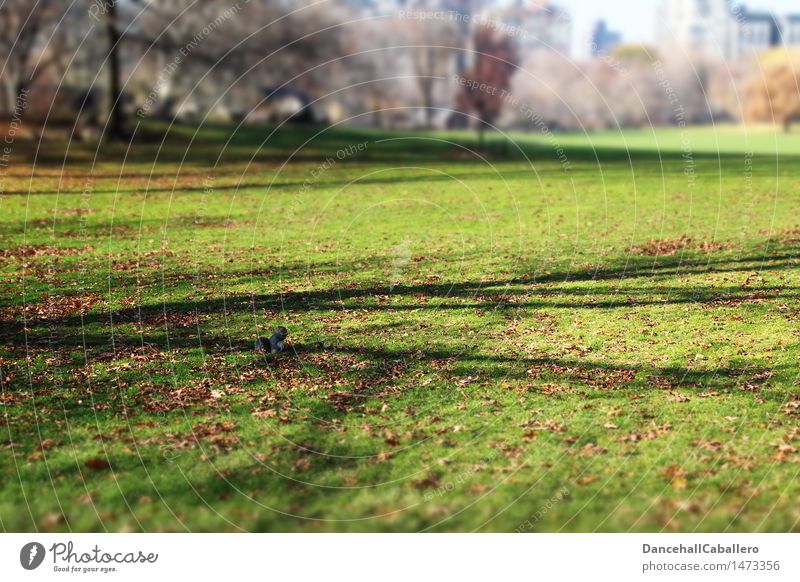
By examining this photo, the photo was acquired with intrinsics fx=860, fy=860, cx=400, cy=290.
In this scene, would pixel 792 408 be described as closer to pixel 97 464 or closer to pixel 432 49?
pixel 97 464

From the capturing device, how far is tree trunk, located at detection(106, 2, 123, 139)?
42.6 meters

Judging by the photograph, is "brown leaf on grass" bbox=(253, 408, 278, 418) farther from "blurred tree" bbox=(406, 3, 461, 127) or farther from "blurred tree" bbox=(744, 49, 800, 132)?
"blurred tree" bbox=(406, 3, 461, 127)

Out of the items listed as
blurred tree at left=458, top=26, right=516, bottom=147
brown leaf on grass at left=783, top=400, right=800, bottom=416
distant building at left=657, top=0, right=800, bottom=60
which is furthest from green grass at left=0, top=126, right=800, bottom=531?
blurred tree at left=458, top=26, right=516, bottom=147

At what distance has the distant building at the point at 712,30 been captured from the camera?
20.5m

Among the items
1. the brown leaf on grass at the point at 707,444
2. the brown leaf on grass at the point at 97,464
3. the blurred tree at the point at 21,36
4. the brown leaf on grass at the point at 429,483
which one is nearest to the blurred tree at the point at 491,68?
the blurred tree at the point at 21,36

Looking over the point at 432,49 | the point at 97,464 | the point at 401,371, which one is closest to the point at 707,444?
the point at 401,371

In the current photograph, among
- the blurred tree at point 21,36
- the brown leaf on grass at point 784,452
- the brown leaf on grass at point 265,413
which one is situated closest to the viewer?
the brown leaf on grass at point 784,452

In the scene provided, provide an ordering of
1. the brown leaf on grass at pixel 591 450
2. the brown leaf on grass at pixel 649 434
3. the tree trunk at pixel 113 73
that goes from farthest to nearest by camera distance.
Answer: the tree trunk at pixel 113 73, the brown leaf on grass at pixel 649 434, the brown leaf on grass at pixel 591 450

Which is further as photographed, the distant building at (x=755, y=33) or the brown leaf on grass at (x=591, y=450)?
the distant building at (x=755, y=33)

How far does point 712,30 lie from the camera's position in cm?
1975

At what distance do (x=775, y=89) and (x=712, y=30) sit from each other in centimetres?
2881

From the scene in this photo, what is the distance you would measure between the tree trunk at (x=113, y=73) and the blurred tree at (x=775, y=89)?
30460 mm

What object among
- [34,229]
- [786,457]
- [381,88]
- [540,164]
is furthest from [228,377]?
[381,88]

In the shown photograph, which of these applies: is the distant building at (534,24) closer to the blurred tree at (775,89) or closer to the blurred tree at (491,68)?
the blurred tree at (491,68)
